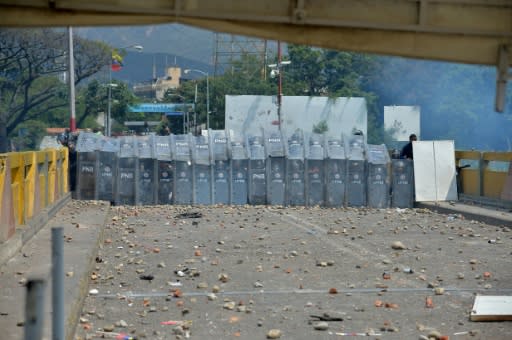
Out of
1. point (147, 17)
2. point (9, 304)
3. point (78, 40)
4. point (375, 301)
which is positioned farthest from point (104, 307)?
point (78, 40)

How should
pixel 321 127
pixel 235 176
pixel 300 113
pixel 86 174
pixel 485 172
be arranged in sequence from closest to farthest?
pixel 485 172, pixel 86 174, pixel 235 176, pixel 321 127, pixel 300 113

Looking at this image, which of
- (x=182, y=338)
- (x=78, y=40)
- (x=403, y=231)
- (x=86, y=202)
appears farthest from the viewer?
(x=78, y=40)

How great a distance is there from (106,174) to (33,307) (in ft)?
70.0

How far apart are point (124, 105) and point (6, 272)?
75.7m

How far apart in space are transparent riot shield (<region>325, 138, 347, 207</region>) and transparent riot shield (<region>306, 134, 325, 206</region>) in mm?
137

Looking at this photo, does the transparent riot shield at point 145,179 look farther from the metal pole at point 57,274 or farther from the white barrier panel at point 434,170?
the metal pole at point 57,274

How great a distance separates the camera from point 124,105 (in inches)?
3364

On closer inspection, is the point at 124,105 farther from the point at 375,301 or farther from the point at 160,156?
the point at 375,301

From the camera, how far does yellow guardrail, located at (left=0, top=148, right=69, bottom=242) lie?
12070mm

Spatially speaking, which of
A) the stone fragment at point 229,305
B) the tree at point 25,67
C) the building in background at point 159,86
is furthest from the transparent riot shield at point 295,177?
the building in background at point 159,86

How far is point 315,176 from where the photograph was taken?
83.4 ft

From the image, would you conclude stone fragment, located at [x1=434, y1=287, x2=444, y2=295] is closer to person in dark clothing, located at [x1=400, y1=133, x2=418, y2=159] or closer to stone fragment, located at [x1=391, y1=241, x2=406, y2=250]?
stone fragment, located at [x1=391, y1=241, x2=406, y2=250]

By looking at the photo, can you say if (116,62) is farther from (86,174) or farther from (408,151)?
(408,151)

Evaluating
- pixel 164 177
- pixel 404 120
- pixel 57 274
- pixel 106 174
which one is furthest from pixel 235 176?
pixel 404 120
